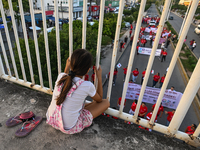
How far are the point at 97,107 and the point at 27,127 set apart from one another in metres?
0.94

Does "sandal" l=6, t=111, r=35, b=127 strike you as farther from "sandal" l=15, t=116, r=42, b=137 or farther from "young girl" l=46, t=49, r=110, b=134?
"young girl" l=46, t=49, r=110, b=134

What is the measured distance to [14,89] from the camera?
2.60 m

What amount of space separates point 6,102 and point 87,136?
4.82 feet

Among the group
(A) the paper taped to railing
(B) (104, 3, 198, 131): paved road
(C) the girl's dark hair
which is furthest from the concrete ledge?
(A) the paper taped to railing

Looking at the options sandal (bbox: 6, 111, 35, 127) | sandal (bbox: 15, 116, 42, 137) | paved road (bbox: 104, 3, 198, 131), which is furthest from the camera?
paved road (bbox: 104, 3, 198, 131)

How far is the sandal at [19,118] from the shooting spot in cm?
191

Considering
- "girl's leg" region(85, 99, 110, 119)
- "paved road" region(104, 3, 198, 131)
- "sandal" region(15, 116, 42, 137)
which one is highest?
"girl's leg" region(85, 99, 110, 119)

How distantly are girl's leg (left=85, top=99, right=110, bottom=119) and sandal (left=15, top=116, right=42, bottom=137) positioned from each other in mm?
703

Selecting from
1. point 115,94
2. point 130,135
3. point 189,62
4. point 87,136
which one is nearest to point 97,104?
point 87,136

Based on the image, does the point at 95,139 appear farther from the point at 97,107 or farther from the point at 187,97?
the point at 187,97

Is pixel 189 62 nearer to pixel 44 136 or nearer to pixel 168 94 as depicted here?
pixel 168 94

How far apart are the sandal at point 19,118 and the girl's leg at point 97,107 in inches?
31.4

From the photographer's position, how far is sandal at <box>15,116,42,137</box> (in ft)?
5.85

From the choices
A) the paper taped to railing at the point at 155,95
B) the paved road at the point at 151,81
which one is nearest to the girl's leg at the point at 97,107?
the paved road at the point at 151,81
